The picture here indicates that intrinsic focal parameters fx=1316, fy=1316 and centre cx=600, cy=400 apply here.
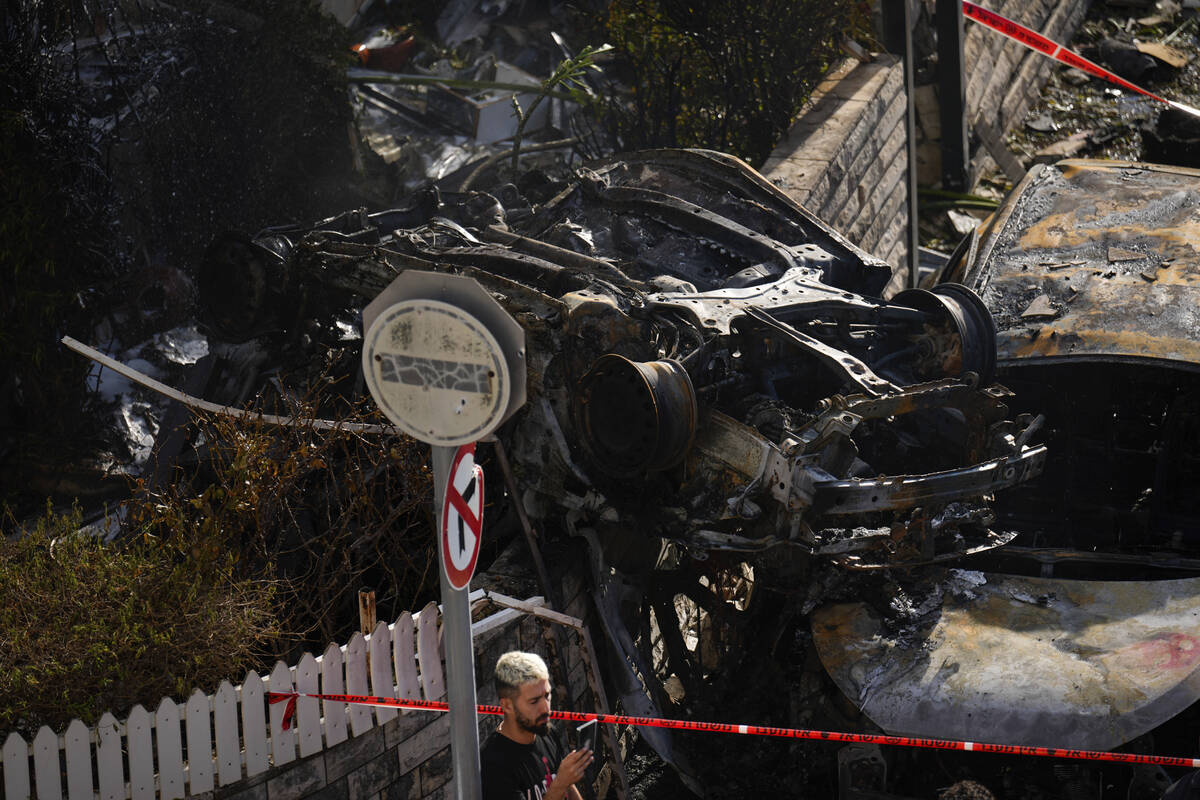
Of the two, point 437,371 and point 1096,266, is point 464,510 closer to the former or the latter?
point 437,371

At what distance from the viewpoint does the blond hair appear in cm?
465

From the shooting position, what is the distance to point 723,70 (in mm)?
12406

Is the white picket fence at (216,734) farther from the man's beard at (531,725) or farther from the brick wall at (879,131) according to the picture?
the brick wall at (879,131)

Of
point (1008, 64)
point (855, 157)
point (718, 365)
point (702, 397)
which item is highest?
point (1008, 64)

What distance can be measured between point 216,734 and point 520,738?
52.8 inches

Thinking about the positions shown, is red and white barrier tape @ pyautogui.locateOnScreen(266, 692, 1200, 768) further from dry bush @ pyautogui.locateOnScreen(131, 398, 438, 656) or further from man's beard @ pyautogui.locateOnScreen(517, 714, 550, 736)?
dry bush @ pyautogui.locateOnScreen(131, 398, 438, 656)

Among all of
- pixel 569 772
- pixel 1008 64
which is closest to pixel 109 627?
pixel 569 772

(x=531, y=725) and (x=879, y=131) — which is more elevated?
(x=879, y=131)

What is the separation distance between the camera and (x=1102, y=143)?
14914 mm

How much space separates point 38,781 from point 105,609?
0.73 meters

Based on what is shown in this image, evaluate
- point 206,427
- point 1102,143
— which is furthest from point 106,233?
point 1102,143

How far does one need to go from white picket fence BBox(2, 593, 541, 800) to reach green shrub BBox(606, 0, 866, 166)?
24.7 feet

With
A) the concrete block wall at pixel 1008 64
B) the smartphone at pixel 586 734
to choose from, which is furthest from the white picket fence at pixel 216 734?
the concrete block wall at pixel 1008 64

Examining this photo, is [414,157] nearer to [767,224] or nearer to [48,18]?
[48,18]
